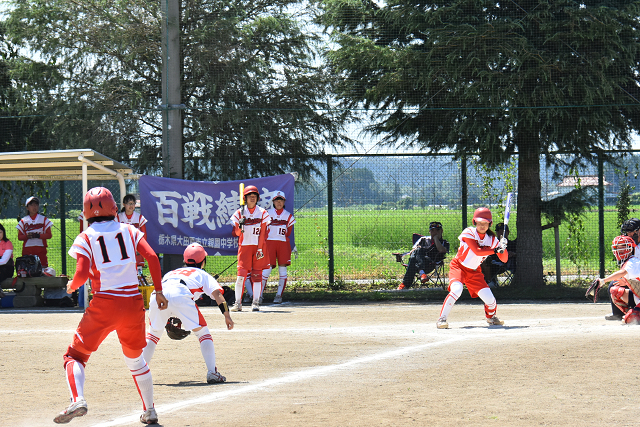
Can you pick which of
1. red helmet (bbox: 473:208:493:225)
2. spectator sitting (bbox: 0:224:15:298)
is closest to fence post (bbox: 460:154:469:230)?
red helmet (bbox: 473:208:493:225)

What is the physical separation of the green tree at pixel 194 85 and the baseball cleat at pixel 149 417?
28.7 ft

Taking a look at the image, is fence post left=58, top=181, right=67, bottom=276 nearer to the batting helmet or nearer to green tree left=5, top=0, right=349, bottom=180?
green tree left=5, top=0, right=349, bottom=180

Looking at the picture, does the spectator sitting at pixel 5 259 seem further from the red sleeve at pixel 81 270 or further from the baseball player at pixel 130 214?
the red sleeve at pixel 81 270

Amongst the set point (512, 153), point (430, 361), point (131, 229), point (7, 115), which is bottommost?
point (430, 361)

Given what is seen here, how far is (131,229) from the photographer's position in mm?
4773

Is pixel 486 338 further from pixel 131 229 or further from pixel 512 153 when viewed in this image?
pixel 512 153

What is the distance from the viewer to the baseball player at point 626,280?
8391 millimetres

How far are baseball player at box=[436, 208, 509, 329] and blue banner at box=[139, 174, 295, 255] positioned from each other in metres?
4.51

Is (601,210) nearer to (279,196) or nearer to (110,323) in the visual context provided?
(279,196)

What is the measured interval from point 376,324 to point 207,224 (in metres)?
4.71

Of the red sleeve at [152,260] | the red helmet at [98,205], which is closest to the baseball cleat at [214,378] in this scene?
the red sleeve at [152,260]

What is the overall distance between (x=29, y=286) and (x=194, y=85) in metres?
4.97

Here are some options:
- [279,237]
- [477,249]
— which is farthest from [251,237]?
[477,249]

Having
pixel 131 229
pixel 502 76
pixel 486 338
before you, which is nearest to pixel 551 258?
pixel 502 76
